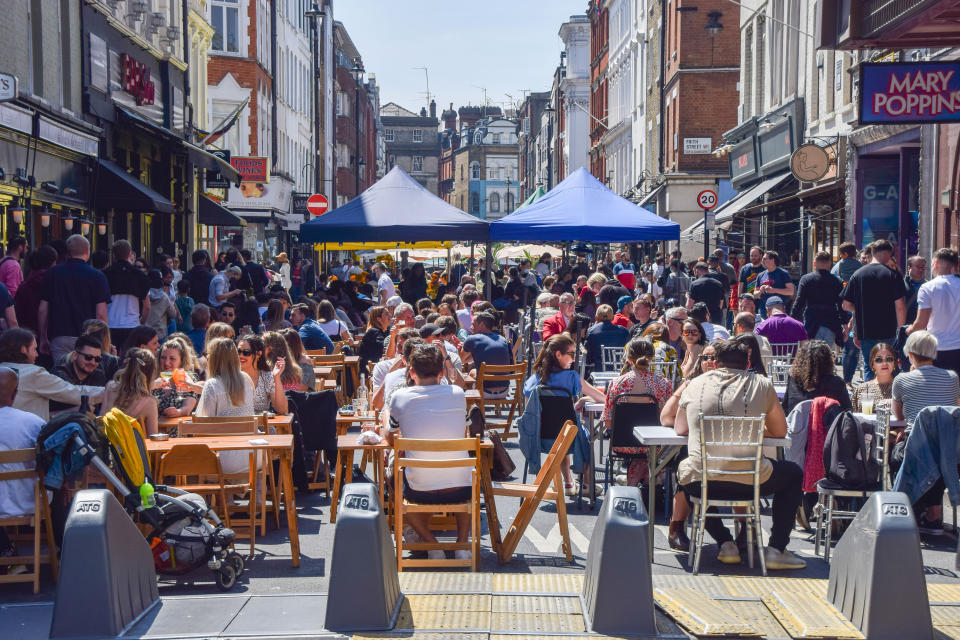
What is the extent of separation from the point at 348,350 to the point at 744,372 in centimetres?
931

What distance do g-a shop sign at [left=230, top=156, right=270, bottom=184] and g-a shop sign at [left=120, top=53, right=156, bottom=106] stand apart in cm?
1158

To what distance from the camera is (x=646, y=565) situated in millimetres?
6012

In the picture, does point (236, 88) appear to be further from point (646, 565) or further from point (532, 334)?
point (646, 565)

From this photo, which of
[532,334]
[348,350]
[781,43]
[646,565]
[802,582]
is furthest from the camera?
[781,43]

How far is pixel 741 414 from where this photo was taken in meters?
7.87

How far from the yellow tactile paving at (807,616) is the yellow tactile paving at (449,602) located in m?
1.55

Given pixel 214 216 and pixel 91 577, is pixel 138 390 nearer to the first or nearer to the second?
pixel 91 577

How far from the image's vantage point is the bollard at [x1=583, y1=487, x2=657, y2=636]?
236 inches

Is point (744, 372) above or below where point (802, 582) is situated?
above

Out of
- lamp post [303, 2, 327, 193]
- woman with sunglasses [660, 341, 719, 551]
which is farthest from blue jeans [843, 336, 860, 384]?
lamp post [303, 2, 327, 193]

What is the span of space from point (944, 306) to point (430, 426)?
6312mm

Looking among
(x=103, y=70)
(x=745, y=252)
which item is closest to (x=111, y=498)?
(x=103, y=70)

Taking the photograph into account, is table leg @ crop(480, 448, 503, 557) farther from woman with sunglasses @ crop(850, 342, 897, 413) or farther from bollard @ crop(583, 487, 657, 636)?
woman with sunglasses @ crop(850, 342, 897, 413)

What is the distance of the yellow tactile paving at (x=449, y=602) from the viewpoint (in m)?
6.54
